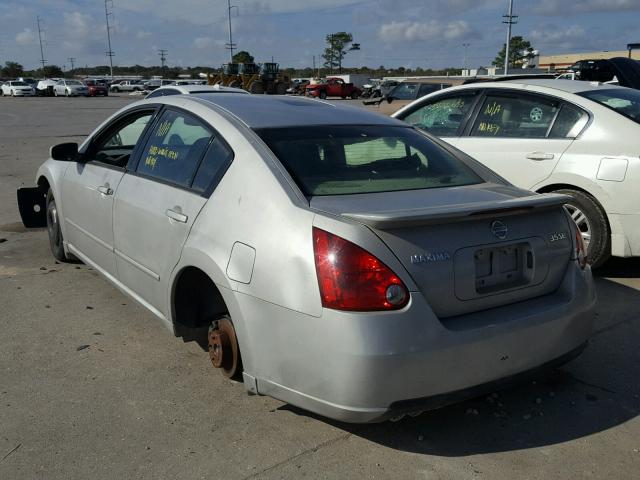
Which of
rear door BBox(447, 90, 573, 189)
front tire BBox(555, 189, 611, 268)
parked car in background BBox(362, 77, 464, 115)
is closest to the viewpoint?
front tire BBox(555, 189, 611, 268)

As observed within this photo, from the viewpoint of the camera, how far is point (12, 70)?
111000 mm

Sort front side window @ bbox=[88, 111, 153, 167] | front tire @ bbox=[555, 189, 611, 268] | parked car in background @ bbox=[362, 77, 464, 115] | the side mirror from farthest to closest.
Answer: parked car in background @ bbox=[362, 77, 464, 115] → front tire @ bbox=[555, 189, 611, 268] → the side mirror → front side window @ bbox=[88, 111, 153, 167]

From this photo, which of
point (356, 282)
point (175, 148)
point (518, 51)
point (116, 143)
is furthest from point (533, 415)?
point (518, 51)

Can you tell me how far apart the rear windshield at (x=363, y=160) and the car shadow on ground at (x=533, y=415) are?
1.15 m

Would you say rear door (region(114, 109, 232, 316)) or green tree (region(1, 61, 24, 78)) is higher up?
green tree (region(1, 61, 24, 78))

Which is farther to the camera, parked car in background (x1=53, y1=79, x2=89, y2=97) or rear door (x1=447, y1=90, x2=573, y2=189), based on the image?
parked car in background (x1=53, y1=79, x2=89, y2=97)

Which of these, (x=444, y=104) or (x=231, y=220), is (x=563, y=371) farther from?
(x=444, y=104)

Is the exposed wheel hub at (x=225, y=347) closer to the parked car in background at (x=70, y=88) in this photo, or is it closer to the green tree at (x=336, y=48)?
the parked car in background at (x=70, y=88)

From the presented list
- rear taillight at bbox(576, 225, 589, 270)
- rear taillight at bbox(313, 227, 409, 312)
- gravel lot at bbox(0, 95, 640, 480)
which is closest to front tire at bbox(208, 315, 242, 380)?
gravel lot at bbox(0, 95, 640, 480)

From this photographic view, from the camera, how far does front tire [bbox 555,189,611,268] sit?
5121 millimetres

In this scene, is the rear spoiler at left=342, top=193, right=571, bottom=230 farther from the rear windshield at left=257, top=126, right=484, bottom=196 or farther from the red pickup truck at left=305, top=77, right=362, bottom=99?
the red pickup truck at left=305, top=77, right=362, bottom=99

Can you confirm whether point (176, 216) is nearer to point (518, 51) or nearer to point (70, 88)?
point (70, 88)

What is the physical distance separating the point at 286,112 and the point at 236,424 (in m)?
1.81

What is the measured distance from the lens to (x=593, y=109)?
5.34 meters
